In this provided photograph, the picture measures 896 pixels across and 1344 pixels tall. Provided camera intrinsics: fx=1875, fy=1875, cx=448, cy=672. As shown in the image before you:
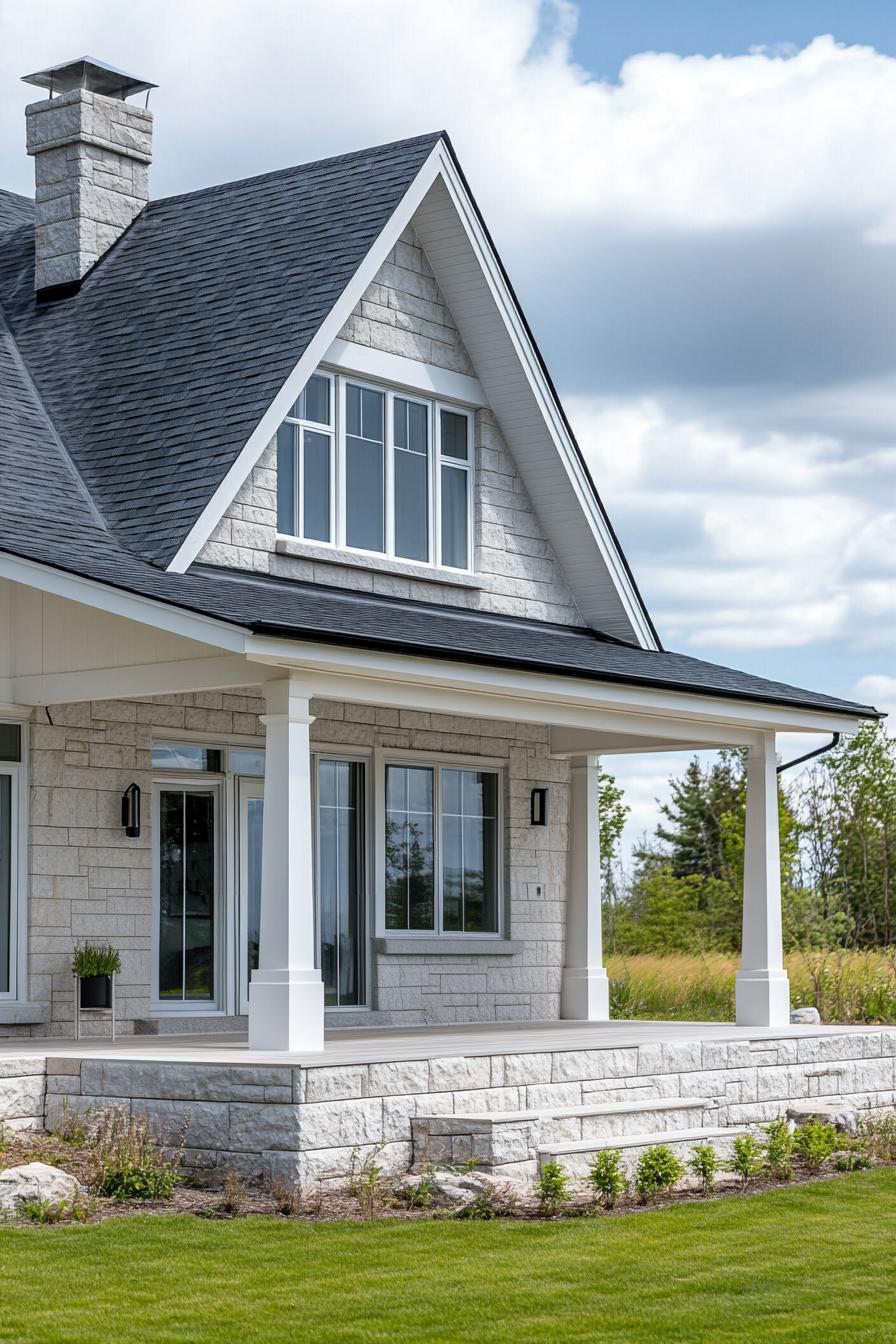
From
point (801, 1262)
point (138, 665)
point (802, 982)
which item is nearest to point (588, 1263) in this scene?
point (801, 1262)

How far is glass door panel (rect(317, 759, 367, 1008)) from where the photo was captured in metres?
15.4

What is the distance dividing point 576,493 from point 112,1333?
10899mm

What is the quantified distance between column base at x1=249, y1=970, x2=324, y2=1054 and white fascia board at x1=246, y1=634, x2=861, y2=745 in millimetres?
1790

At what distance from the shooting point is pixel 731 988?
21.8 metres

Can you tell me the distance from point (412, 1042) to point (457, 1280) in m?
4.71

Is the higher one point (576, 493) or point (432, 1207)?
point (576, 493)

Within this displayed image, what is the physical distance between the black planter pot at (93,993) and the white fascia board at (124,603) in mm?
2831

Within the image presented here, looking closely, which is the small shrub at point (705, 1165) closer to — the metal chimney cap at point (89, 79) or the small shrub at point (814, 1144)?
the small shrub at point (814, 1144)

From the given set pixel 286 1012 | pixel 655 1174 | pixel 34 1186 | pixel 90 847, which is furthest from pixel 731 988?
pixel 34 1186

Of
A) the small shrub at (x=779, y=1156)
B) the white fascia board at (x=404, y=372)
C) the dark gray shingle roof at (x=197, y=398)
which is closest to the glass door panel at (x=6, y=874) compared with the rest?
the dark gray shingle roof at (x=197, y=398)

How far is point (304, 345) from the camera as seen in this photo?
1409 centimetres

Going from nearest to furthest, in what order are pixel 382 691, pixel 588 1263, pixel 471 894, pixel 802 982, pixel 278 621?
pixel 588 1263
pixel 278 621
pixel 382 691
pixel 471 894
pixel 802 982

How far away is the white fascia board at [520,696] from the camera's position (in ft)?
37.9

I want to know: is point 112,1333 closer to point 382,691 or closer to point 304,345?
point 382,691
